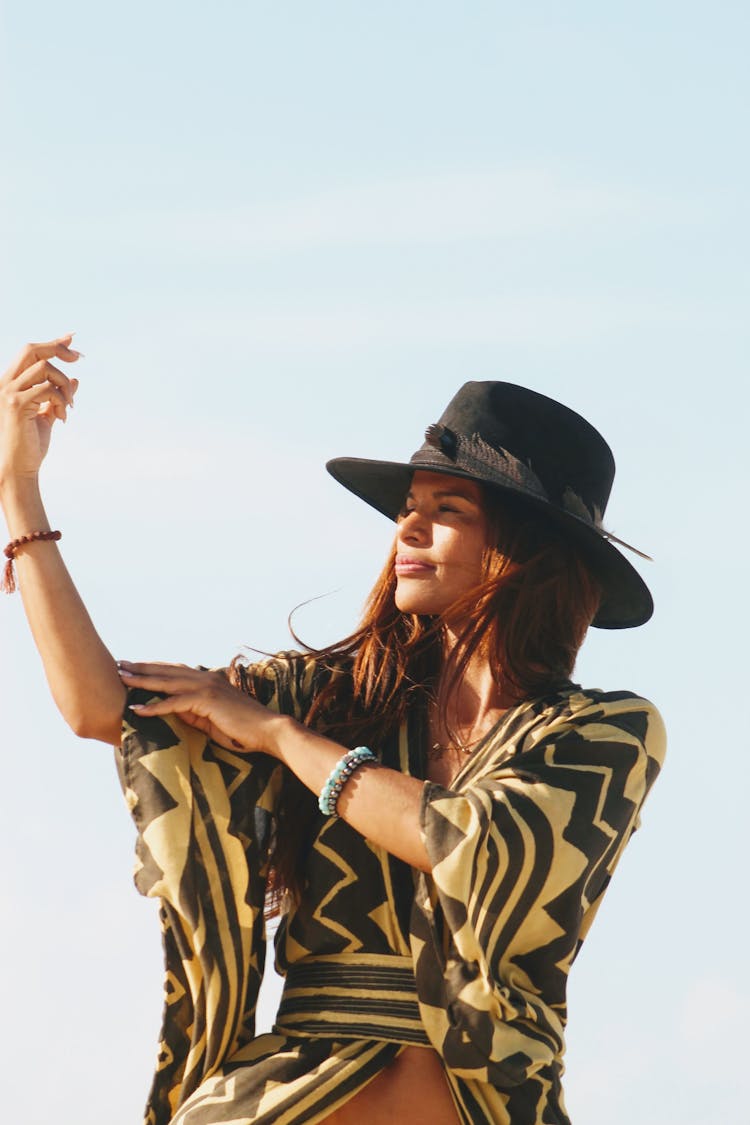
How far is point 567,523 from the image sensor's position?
5.26m

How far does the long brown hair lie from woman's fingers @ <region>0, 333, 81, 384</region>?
1.09 metres

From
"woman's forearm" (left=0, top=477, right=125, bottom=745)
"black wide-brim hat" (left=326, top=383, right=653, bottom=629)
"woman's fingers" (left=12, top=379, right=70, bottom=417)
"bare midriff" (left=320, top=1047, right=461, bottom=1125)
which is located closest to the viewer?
"bare midriff" (left=320, top=1047, right=461, bottom=1125)

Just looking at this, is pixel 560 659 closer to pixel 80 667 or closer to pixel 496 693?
pixel 496 693

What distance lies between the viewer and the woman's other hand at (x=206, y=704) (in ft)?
16.0

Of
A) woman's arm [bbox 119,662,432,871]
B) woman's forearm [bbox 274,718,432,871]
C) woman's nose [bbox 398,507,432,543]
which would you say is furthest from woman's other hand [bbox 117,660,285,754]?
woman's nose [bbox 398,507,432,543]

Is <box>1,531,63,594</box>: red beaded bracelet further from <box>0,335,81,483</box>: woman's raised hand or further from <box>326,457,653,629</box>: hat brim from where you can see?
<box>326,457,653,629</box>: hat brim

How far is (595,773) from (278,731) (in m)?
0.84

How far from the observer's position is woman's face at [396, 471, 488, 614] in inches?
204

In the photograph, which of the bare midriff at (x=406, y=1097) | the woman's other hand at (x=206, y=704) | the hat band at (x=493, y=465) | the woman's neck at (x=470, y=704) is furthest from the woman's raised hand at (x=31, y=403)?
the bare midriff at (x=406, y=1097)

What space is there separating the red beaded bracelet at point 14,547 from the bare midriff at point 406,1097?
64.1 inches

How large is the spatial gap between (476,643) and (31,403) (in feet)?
4.64

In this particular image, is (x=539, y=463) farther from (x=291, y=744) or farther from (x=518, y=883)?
(x=518, y=883)

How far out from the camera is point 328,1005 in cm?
487

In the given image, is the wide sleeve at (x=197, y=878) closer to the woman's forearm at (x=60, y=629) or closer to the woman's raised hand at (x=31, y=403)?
the woman's forearm at (x=60, y=629)
